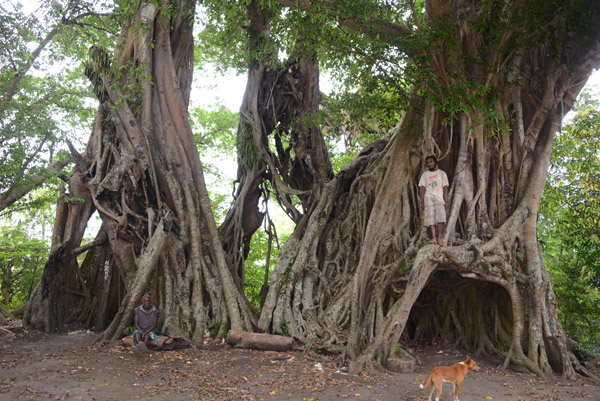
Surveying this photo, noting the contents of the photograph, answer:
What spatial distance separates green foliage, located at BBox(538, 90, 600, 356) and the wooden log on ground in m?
4.94

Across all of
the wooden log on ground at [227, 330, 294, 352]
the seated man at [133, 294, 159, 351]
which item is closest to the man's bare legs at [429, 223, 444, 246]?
the wooden log on ground at [227, 330, 294, 352]

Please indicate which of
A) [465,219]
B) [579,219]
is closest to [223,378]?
[465,219]

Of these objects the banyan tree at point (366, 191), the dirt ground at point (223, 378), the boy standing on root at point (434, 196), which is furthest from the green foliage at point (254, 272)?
the boy standing on root at point (434, 196)

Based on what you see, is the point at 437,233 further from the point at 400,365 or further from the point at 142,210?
the point at 142,210

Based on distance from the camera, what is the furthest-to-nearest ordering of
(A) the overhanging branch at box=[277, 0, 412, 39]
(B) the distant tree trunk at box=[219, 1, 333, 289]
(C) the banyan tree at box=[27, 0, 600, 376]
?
(B) the distant tree trunk at box=[219, 1, 333, 289] < (C) the banyan tree at box=[27, 0, 600, 376] < (A) the overhanging branch at box=[277, 0, 412, 39]

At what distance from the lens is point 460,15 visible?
6.64m

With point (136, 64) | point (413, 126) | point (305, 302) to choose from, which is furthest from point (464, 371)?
point (136, 64)

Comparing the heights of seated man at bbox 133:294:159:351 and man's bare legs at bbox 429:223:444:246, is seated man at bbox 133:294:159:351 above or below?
below

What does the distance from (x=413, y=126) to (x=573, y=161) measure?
3.59m

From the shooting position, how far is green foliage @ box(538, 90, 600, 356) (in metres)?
8.23

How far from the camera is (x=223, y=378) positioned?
209 inches

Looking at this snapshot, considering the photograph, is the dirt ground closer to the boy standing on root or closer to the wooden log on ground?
the wooden log on ground

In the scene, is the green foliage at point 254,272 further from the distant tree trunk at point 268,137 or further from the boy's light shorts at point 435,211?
the boy's light shorts at point 435,211

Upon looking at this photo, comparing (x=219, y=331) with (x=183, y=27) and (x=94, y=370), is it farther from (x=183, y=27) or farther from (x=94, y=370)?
(x=183, y=27)
